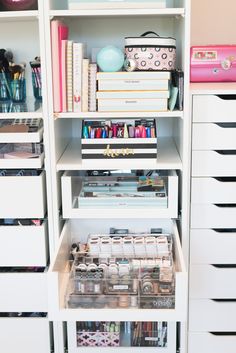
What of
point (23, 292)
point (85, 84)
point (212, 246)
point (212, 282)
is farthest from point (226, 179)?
point (23, 292)

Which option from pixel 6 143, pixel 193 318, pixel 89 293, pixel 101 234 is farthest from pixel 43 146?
pixel 193 318

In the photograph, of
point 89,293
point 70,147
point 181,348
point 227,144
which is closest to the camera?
point 89,293

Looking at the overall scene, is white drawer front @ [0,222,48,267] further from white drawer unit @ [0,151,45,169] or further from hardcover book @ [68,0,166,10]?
hardcover book @ [68,0,166,10]

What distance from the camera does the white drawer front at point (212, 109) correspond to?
1620 mm

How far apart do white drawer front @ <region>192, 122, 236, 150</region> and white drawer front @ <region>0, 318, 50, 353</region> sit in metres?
0.83

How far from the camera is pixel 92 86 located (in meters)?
1.65

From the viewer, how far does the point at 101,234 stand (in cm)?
185

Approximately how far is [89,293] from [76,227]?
365 mm

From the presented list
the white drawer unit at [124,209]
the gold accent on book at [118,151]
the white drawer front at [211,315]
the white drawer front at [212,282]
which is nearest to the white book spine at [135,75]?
the gold accent on book at [118,151]

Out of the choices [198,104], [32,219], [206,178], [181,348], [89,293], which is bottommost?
[181,348]

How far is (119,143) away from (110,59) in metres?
0.27

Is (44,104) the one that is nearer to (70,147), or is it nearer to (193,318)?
(70,147)

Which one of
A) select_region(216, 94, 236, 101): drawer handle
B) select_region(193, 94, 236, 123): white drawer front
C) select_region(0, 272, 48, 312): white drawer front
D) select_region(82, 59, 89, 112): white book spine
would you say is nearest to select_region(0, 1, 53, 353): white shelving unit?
select_region(0, 272, 48, 312): white drawer front

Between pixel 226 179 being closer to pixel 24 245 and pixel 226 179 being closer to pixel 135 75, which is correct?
pixel 135 75
